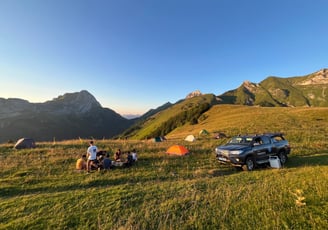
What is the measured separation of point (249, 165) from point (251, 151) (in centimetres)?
92

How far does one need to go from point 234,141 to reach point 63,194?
11613 millimetres

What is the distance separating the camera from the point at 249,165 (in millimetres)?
12445

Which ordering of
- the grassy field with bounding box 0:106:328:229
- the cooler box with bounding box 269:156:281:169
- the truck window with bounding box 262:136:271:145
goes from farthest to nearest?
the truck window with bounding box 262:136:271:145
the cooler box with bounding box 269:156:281:169
the grassy field with bounding box 0:106:328:229

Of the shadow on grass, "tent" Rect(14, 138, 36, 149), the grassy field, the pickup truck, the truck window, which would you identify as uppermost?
"tent" Rect(14, 138, 36, 149)

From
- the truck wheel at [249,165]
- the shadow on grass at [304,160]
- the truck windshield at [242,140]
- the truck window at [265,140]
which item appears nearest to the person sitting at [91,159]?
the truck wheel at [249,165]

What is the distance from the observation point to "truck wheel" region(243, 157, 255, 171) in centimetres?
1226

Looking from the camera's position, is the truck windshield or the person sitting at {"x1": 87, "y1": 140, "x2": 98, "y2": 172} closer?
the person sitting at {"x1": 87, "y1": 140, "x2": 98, "y2": 172}

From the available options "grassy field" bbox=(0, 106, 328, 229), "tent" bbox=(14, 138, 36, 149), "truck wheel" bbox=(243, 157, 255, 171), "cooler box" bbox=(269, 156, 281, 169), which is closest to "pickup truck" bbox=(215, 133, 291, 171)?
"truck wheel" bbox=(243, 157, 255, 171)

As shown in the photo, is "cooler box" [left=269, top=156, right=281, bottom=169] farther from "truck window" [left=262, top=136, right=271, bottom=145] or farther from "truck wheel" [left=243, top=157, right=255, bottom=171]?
"truck wheel" [left=243, top=157, right=255, bottom=171]

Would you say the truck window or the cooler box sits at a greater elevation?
the truck window

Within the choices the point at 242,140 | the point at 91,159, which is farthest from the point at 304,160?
the point at 91,159

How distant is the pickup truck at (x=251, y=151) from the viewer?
40.3 ft

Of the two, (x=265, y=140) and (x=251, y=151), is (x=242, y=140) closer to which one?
(x=251, y=151)

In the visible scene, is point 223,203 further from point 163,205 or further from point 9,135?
point 9,135
